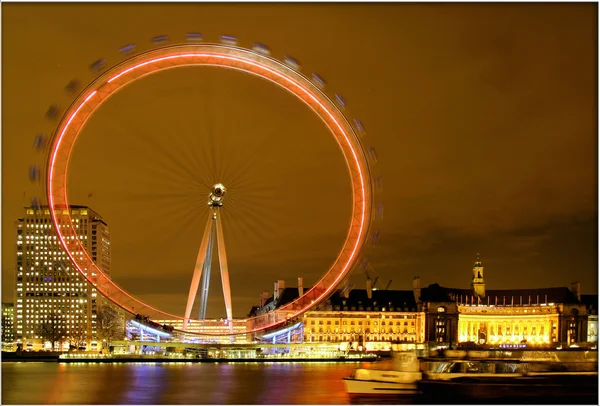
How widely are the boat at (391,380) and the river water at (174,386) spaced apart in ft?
3.25

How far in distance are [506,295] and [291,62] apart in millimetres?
100559

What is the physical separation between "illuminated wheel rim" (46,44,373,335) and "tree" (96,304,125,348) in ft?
242

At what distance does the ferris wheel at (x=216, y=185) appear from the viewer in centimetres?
4856

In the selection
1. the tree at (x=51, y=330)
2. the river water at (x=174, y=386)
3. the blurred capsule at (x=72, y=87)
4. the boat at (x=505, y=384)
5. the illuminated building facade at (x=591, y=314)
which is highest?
the blurred capsule at (x=72, y=87)

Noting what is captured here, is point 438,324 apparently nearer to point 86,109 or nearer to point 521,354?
point 521,354

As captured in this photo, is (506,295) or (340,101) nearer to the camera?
(340,101)

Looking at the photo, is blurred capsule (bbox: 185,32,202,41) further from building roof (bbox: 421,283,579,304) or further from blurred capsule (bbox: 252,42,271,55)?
building roof (bbox: 421,283,579,304)

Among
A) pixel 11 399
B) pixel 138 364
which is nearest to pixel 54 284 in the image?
pixel 138 364

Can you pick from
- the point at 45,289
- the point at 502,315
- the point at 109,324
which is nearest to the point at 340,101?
the point at 109,324

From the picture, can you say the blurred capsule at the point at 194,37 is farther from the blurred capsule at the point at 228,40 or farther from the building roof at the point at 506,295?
the building roof at the point at 506,295

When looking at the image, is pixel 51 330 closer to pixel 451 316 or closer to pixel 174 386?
pixel 451 316

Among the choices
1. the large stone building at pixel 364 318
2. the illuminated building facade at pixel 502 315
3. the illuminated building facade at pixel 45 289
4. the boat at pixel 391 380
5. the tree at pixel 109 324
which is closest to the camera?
the boat at pixel 391 380

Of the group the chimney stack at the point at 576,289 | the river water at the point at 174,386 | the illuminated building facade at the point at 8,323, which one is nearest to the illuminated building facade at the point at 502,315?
the chimney stack at the point at 576,289

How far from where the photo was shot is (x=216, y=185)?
51.5m
